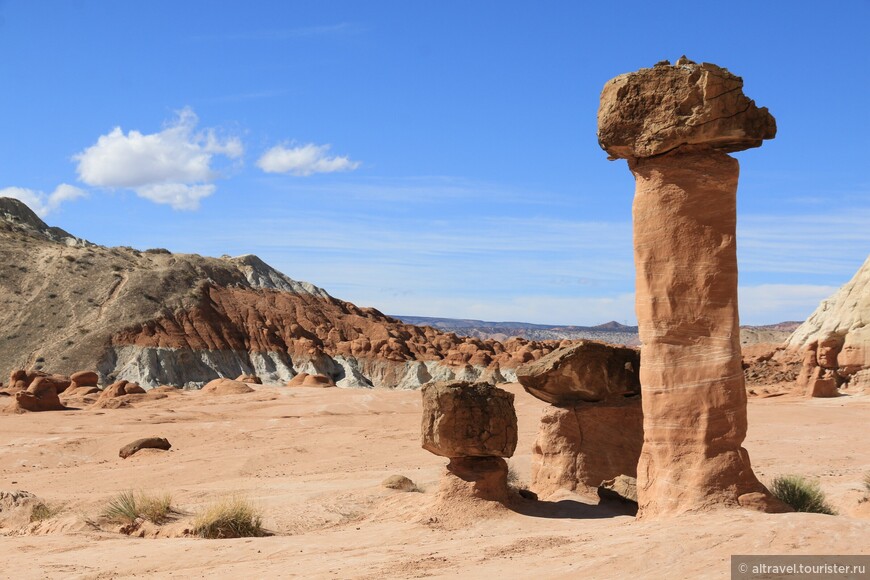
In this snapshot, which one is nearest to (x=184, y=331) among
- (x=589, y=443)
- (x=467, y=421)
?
(x=589, y=443)

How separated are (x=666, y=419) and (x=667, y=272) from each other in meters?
1.58

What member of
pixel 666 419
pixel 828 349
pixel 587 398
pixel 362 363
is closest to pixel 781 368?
pixel 828 349

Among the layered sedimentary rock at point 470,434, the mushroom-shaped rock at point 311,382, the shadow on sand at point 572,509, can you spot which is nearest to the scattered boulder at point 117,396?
the mushroom-shaped rock at point 311,382

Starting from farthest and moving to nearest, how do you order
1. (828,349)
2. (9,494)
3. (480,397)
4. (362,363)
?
1. (362,363)
2. (828,349)
3. (9,494)
4. (480,397)

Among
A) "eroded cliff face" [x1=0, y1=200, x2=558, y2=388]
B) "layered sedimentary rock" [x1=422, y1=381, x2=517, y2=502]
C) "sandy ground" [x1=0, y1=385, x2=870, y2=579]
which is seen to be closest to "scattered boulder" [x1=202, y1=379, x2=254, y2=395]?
"sandy ground" [x1=0, y1=385, x2=870, y2=579]

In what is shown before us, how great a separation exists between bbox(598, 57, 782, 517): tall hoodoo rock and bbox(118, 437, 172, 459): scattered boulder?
53.0ft

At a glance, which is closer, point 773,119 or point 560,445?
point 773,119

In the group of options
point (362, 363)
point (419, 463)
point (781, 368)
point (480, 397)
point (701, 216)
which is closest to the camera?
point (701, 216)

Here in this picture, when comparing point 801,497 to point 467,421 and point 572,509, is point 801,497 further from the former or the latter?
point 467,421

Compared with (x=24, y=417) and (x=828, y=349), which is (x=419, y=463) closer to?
(x=24, y=417)

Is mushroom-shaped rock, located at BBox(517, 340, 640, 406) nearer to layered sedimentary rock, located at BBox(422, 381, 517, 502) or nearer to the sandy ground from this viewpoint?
layered sedimentary rock, located at BBox(422, 381, 517, 502)

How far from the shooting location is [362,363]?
5812 cm

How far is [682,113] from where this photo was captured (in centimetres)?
923

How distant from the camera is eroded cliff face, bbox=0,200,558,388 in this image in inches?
2068
